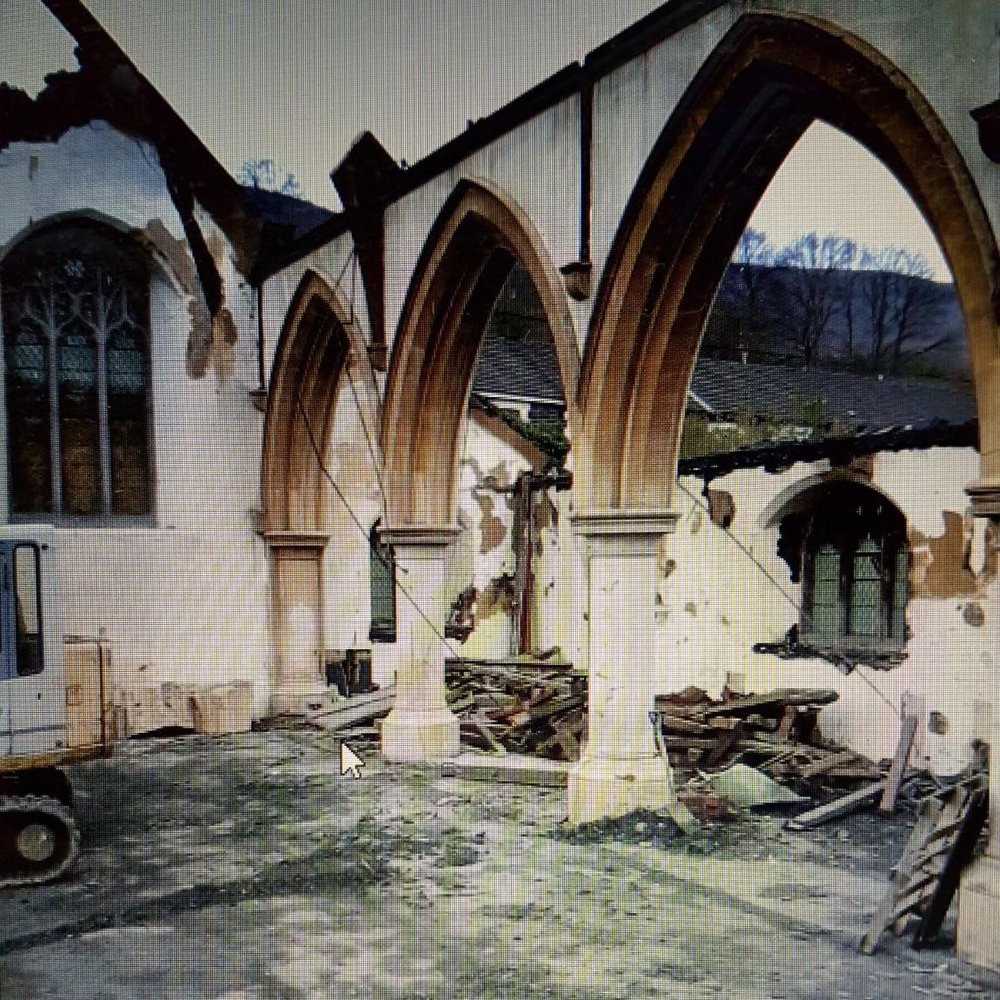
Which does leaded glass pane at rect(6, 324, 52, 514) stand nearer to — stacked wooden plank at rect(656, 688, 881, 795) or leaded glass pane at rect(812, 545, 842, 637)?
stacked wooden plank at rect(656, 688, 881, 795)

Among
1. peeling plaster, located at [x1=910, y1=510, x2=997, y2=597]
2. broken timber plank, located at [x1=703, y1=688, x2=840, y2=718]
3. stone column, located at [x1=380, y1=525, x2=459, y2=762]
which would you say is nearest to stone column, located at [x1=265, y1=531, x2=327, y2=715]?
stone column, located at [x1=380, y1=525, x2=459, y2=762]

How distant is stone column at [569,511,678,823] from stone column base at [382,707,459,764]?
3.46 feet

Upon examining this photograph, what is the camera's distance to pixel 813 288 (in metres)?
3.25

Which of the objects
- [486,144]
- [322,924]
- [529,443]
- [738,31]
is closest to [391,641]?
[529,443]

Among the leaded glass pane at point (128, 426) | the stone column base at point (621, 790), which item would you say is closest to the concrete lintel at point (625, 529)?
the stone column base at point (621, 790)

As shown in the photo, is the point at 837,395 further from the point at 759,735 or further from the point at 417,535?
the point at 417,535

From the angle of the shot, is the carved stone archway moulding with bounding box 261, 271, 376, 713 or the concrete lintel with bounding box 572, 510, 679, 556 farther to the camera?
the carved stone archway moulding with bounding box 261, 271, 376, 713

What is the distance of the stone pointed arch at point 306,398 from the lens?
14.7ft

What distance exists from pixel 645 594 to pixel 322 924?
65.2 inches

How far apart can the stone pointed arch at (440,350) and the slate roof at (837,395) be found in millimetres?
1137

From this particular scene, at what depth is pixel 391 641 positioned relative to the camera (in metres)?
4.83

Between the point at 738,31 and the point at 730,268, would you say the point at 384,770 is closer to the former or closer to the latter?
the point at 730,268

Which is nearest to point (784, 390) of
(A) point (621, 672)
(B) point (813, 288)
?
(B) point (813, 288)

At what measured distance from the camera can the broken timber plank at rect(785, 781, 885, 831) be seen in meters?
3.55
